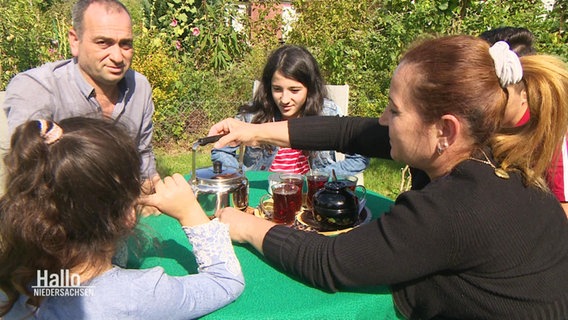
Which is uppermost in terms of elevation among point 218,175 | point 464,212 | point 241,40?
point 241,40

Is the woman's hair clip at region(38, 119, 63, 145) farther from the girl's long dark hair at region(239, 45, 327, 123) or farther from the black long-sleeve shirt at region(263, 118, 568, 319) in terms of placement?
the girl's long dark hair at region(239, 45, 327, 123)

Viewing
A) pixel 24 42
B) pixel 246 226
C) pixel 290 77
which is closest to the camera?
pixel 246 226

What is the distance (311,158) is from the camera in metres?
3.35

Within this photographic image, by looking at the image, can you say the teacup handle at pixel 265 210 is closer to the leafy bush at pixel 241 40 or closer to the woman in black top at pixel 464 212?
the woman in black top at pixel 464 212

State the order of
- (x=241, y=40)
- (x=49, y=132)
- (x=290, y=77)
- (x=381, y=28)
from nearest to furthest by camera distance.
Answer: (x=49, y=132) < (x=290, y=77) < (x=381, y=28) < (x=241, y=40)

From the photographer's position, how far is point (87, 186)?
120cm

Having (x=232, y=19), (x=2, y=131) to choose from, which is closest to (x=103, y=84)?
(x=2, y=131)

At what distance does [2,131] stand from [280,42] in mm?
5179

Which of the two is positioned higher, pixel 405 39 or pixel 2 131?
pixel 405 39

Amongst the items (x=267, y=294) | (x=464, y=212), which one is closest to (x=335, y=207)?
(x=267, y=294)

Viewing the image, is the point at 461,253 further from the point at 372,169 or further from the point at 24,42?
the point at 24,42

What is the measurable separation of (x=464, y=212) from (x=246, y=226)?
0.79m

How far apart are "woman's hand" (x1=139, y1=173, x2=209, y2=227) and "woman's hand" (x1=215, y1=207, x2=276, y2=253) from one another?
24cm

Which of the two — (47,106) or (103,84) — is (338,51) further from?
(47,106)
